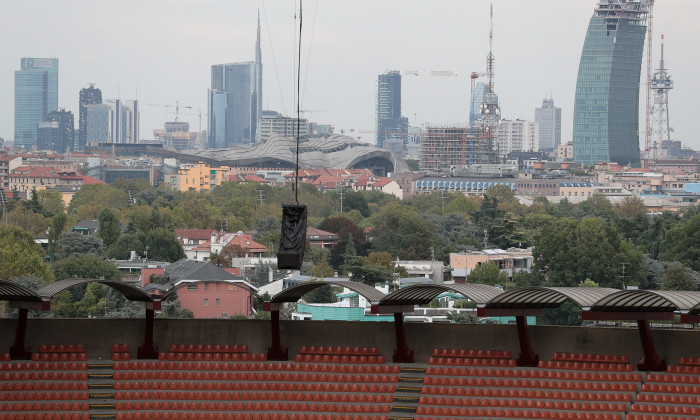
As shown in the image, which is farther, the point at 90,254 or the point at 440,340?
the point at 90,254

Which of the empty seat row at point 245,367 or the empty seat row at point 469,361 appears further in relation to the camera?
the empty seat row at point 245,367

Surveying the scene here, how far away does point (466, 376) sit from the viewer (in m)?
26.6

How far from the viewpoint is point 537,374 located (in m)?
26.3

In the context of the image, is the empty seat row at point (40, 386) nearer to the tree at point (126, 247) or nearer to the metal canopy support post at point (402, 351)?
the metal canopy support post at point (402, 351)

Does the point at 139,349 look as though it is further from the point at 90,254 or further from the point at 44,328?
the point at 90,254

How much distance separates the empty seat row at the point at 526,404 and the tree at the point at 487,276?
1825 inches

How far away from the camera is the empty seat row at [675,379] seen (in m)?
25.2

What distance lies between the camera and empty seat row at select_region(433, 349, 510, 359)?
27031mm

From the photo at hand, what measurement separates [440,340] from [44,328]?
834 centimetres

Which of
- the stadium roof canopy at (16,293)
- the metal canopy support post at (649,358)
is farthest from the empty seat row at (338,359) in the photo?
the stadium roof canopy at (16,293)

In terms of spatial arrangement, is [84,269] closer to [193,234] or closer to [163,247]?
[163,247]

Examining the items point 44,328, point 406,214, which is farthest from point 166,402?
point 406,214

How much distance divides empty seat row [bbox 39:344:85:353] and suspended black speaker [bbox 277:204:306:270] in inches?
183

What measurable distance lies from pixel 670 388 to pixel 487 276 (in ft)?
157
